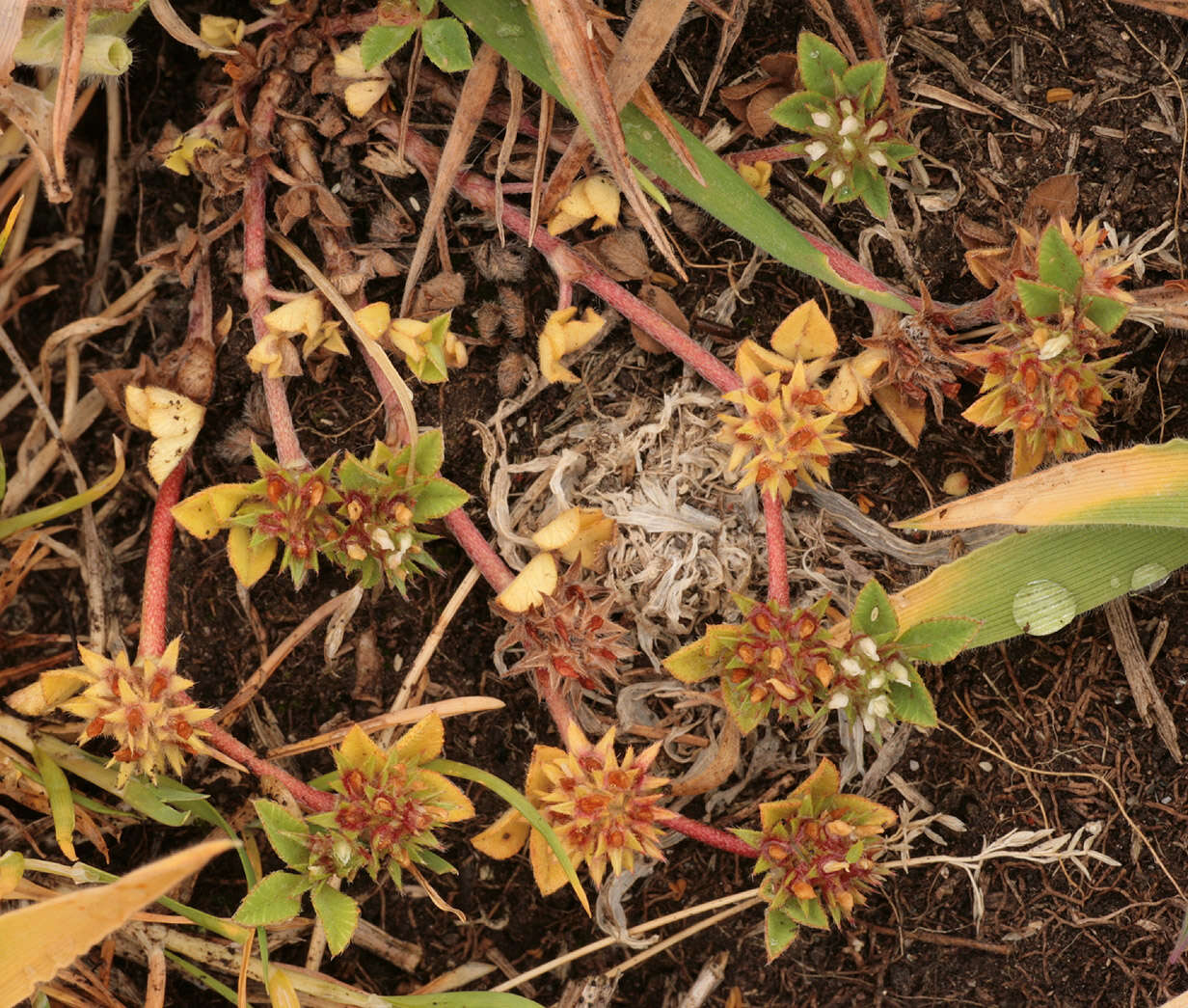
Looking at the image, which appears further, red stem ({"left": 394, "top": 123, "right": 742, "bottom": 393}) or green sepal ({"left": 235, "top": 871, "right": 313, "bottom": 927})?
red stem ({"left": 394, "top": 123, "right": 742, "bottom": 393})

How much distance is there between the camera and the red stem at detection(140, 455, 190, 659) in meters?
2.11

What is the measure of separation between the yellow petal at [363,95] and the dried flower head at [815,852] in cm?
145

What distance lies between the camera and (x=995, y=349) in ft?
6.70

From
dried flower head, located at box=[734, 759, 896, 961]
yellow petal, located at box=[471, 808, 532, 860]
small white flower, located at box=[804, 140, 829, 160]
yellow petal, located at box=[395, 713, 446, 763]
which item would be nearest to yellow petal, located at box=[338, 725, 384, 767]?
yellow petal, located at box=[395, 713, 446, 763]

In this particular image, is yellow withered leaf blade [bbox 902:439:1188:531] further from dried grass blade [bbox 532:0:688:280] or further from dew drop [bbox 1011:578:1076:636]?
dried grass blade [bbox 532:0:688:280]

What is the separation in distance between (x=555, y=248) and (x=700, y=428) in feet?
1.45

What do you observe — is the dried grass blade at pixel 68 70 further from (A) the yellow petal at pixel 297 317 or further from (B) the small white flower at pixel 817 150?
(B) the small white flower at pixel 817 150

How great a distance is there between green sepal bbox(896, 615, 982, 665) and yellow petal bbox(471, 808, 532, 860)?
0.76 m

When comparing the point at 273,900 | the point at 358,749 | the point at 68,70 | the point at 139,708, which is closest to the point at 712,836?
the point at 358,749

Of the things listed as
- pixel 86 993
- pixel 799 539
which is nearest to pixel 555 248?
pixel 799 539

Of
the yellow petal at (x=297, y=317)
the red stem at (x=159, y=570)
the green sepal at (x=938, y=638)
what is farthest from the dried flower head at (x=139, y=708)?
the green sepal at (x=938, y=638)

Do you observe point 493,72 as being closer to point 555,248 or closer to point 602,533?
point 555,248

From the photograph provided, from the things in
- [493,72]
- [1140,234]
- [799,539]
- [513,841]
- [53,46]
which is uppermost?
[53,46]

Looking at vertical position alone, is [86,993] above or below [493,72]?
below
